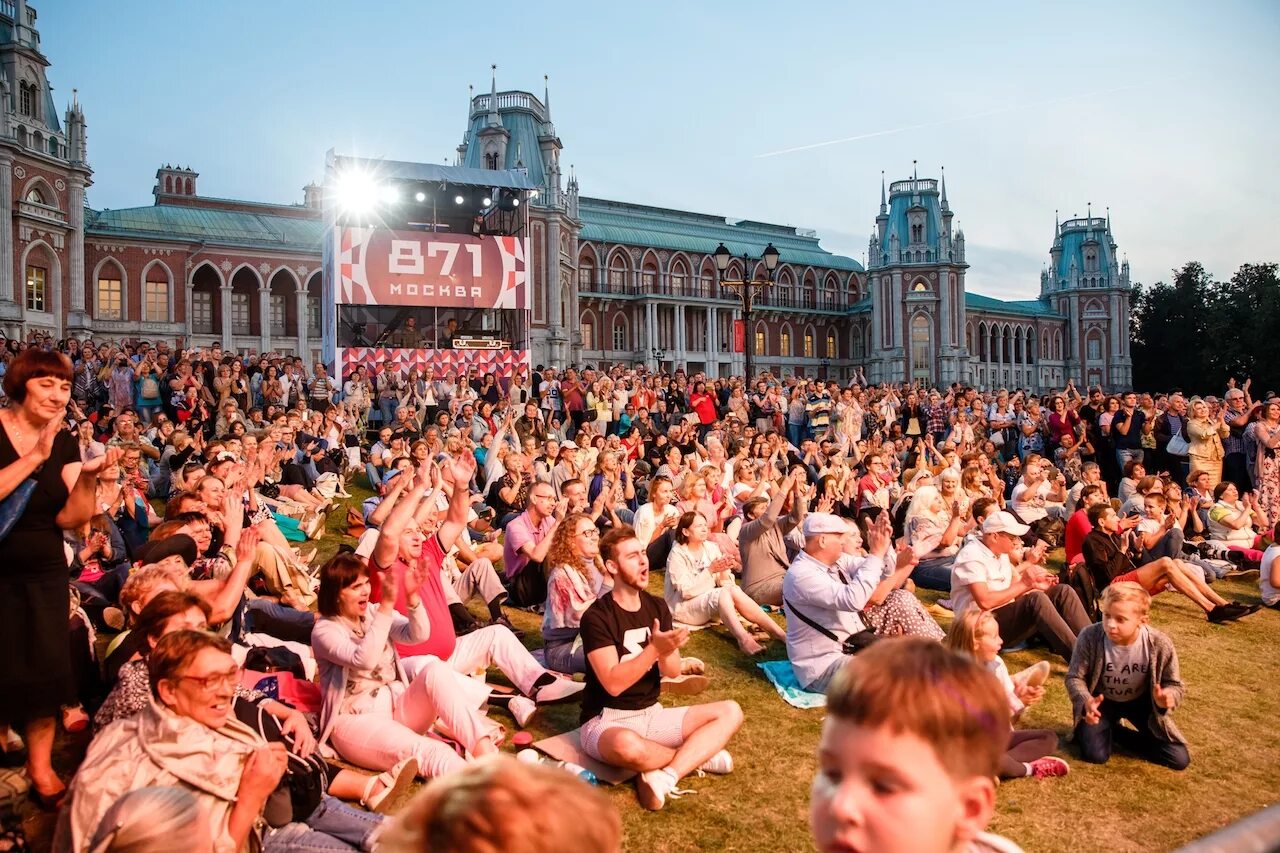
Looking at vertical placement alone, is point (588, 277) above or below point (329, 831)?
above

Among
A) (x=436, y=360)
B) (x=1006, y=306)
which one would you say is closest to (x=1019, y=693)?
(x=436, y=360)

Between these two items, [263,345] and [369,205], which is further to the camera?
[263,345]

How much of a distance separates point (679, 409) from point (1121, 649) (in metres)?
15.4

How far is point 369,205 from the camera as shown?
88.6 feet

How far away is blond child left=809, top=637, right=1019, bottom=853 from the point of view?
1.62 meters

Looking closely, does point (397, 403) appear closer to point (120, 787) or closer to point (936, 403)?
point (936, 403)

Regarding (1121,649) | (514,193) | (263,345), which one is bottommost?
(1121,649)

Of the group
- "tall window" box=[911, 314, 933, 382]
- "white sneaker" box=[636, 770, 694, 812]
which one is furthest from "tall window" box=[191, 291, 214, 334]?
"white sneaker" box=[636, 770, 694, 812]

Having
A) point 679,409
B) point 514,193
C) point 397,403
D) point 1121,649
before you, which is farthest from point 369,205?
point 1121,649

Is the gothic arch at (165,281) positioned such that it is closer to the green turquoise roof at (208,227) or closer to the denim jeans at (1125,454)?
the green turquoise roof at (208,227)

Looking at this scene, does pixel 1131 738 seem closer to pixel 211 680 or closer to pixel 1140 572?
pixel 1140 572

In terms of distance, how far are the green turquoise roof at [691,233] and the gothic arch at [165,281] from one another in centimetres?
2667

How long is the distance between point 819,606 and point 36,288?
41730mm

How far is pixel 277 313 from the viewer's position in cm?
4784
